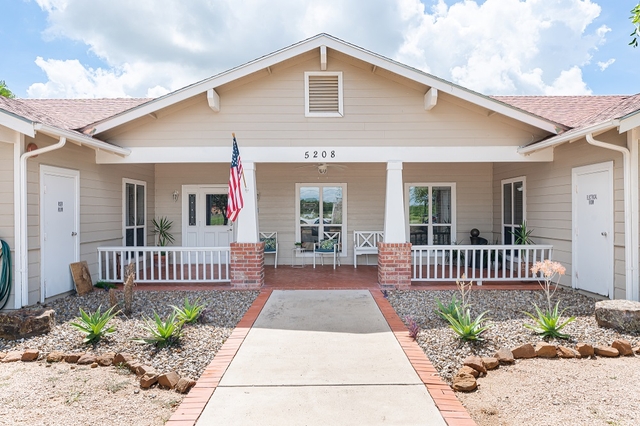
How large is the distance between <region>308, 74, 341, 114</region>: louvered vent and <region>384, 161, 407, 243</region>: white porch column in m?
1.70

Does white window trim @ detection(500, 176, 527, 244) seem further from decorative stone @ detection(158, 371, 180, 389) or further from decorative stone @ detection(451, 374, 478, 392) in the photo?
decorative stone @ detection(158, 371, 180, 389)

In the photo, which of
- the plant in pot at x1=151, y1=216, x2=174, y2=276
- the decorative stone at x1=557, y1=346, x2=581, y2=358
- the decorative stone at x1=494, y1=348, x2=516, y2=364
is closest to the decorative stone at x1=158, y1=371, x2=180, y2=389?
the decorative stone at x1=494, y1=348, x2=516, y2=364

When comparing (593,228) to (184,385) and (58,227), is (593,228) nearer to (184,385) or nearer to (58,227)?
(184,385)

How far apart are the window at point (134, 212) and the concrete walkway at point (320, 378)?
550cm

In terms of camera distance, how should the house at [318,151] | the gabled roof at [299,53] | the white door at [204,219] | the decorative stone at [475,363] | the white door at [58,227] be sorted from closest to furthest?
the decorative stone at [475,363] < the house at [318,151] < the white door at [58,227] < the gabled roof at [299,53] < the white door at [204,219]

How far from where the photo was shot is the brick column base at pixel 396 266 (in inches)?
293

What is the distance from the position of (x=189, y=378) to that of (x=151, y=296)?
153 inches

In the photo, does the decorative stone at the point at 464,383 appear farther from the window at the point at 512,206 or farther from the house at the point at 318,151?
the window at the point at 512,206

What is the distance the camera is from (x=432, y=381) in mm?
3459

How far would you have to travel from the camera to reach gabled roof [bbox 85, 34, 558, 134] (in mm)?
7160

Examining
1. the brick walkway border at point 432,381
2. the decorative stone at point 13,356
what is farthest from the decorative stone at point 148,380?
the brick walkway border at point 432,381

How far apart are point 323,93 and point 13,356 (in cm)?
644

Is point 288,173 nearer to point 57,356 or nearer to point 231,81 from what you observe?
point 231,81

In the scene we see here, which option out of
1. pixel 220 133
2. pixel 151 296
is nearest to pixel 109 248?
pixel 151 296
